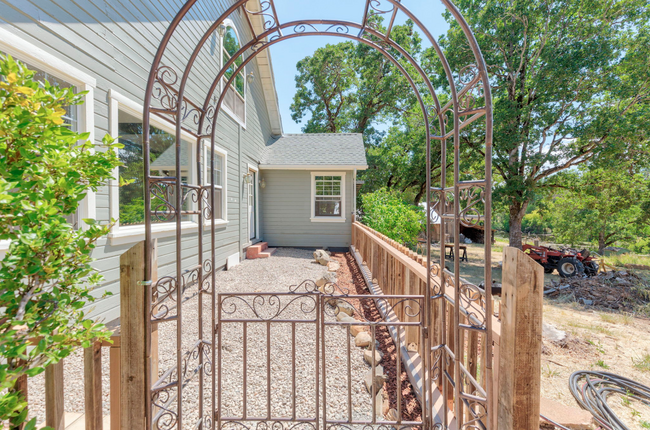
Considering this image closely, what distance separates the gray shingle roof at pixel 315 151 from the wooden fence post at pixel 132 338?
26.2 feet

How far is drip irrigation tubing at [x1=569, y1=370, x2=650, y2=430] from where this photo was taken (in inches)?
97.3

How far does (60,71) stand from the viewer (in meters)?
2.58

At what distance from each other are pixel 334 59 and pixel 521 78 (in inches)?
423

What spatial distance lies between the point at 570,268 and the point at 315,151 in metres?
9.31

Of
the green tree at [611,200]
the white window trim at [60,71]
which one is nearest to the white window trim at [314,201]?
the white window trim at [60,71]

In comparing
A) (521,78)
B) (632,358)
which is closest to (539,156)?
(521,78)

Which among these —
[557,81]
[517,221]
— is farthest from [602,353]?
[557,81]

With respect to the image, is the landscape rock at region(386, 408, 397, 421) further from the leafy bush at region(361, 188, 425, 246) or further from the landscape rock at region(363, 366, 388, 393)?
the leafy bush at region(361, 188, 425, 246)

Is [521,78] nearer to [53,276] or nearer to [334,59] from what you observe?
[334,59]

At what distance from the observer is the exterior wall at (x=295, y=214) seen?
9.46 metres

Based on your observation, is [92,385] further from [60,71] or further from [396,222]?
[396,222]

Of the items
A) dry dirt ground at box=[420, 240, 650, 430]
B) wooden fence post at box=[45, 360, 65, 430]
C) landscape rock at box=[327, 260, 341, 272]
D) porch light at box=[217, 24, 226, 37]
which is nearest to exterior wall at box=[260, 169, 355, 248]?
landscape rock at box=[327, 260, 341, 272]

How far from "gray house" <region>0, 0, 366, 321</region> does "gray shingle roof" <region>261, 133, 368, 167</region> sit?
4 centimetres

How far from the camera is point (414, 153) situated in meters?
15.5
